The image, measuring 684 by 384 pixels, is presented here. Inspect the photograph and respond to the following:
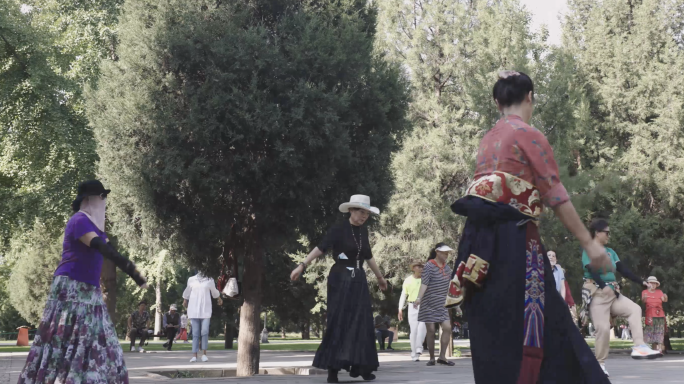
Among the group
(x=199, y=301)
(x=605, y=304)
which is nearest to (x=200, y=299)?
(x=199, y=301)

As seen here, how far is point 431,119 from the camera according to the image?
34719 mm

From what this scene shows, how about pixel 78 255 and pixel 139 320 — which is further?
pixel 139 320

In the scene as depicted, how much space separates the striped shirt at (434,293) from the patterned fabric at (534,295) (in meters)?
10.9

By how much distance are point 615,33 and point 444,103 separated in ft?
23.3

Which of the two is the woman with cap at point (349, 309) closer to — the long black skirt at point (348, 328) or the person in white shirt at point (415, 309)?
the long black skirt at point (348, 328)

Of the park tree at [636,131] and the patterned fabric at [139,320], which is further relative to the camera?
the patterned fabric at [139,320]

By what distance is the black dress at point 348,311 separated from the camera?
448 inches

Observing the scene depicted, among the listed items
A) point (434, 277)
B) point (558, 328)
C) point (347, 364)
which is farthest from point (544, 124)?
point (558, 328)

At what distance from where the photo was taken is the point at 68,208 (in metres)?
26.9

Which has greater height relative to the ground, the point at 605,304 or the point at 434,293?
the point at 434,293

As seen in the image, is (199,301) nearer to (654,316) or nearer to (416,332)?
(416,332)

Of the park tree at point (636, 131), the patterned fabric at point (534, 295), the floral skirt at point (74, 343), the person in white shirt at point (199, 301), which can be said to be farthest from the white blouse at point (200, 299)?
the patterned fabric at point (534, 295)

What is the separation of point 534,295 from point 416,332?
14.7m

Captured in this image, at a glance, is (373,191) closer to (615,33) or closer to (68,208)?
(68,208)
